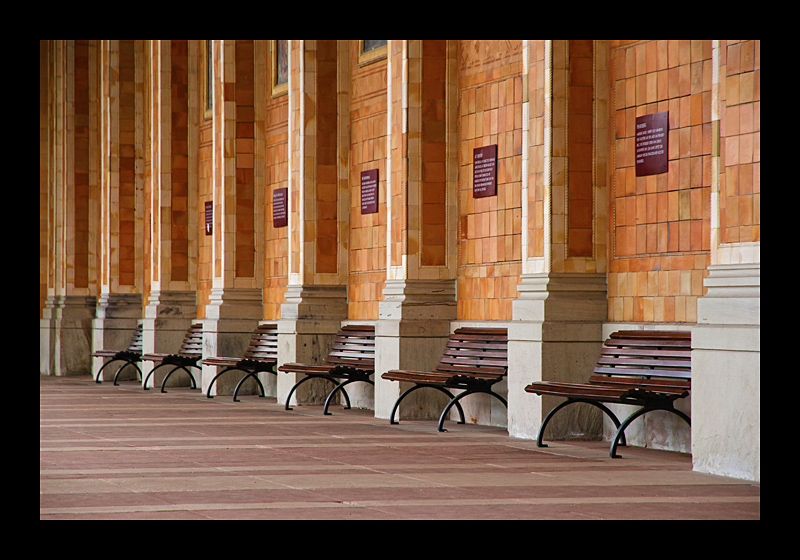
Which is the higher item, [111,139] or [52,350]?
[111,139]

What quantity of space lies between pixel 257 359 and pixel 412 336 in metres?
4.11

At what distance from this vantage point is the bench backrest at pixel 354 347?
13703 mm

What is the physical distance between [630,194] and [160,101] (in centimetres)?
1213

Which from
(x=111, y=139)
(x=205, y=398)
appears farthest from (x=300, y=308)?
(x=111, y=139)

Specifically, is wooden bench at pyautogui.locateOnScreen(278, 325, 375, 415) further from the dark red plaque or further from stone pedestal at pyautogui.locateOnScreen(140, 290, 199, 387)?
stone pedestal at pyautogui.locateOnScreen(140, 290, 199, 387)

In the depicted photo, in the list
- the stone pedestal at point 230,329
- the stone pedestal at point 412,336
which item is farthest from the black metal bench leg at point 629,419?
the stone pedestal at point 230,329

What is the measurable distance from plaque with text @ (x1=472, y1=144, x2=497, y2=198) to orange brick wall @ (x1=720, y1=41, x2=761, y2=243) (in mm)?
4470

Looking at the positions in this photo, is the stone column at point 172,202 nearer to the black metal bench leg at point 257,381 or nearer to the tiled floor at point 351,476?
the black metal bench leg at point 257,381

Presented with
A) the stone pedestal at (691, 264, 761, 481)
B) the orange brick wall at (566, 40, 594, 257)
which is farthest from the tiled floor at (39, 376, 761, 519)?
the orange brick wall at (566, 40, 594, 257)

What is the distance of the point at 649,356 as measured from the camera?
31.6ft

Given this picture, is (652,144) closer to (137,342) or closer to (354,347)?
(354,347)

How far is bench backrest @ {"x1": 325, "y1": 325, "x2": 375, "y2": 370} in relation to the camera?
13.7 meters

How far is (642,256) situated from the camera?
10516mm
